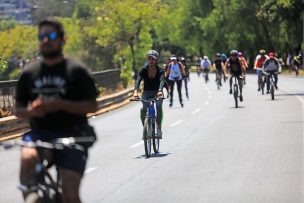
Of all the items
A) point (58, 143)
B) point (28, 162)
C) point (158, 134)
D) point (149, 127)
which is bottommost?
point (158, 134)

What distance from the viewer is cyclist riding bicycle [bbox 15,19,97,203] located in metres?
5.66

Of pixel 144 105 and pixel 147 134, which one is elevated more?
pixel 144 105

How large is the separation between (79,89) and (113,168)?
6994 mm

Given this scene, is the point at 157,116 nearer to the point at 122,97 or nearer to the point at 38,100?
the point at 38,100

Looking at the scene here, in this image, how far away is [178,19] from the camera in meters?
105

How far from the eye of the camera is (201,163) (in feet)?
41.8

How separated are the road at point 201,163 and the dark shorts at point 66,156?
3599 millimetres

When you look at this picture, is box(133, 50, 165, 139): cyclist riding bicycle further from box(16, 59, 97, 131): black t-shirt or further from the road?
box(16, 59, 97, 131): black t-shirt

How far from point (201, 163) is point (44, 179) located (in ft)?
23.5

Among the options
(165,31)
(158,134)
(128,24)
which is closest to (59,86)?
(158,134)

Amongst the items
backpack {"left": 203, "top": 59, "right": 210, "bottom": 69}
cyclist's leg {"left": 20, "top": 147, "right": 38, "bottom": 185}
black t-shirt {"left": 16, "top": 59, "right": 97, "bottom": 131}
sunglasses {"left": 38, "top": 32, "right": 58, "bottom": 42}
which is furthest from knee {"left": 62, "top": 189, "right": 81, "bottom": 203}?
backpack {"left": 203, "top": 59, "right": 210, "bottom": 69}

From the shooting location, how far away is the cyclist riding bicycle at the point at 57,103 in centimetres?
566

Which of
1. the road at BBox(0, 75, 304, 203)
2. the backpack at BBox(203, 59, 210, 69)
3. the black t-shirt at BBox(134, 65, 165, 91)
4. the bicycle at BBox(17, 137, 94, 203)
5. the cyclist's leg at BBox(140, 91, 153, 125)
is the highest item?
the bicycle at BBox(17, 137, 94, 203)

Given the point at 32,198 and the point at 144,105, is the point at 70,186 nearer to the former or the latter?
the point at 32,198
